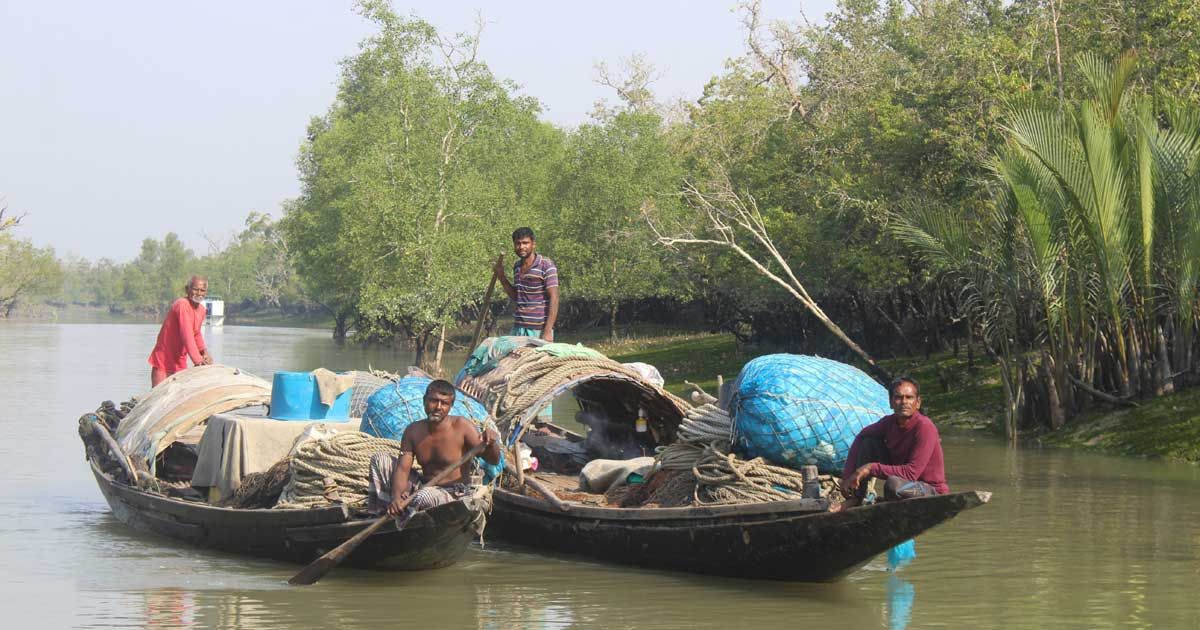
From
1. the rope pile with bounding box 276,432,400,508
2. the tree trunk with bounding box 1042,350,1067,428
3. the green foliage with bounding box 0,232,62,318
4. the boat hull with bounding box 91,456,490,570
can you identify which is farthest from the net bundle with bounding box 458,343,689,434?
the green foliage with bounding box 0,232,62,318

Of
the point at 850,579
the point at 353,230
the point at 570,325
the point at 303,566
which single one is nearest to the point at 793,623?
the point at 850,579

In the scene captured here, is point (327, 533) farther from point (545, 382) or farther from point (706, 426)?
point (706, 426)

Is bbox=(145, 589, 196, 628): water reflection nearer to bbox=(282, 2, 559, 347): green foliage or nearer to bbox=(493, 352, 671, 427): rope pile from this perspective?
bbox=(493, 352, 671, 427): rope pile

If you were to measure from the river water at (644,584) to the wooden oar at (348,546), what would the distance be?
0.13 metres

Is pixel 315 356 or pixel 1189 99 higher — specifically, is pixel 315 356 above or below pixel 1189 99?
below

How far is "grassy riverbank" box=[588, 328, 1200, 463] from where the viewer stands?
15406mm

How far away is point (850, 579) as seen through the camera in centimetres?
910

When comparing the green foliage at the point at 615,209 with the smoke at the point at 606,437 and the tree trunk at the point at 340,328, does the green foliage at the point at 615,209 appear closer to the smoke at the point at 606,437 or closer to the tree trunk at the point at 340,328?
the tree trunk at the point at 340,328

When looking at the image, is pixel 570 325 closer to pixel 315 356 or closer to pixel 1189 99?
pixel 315 356

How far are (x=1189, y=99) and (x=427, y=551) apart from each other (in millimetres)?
11254

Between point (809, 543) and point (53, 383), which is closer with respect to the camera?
point (809, 543)

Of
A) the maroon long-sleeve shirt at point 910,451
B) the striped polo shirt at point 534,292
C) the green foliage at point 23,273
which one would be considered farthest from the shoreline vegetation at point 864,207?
the green foliage at point 23,273

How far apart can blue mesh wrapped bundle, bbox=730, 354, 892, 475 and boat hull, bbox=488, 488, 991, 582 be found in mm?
599

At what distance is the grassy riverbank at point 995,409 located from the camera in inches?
607
